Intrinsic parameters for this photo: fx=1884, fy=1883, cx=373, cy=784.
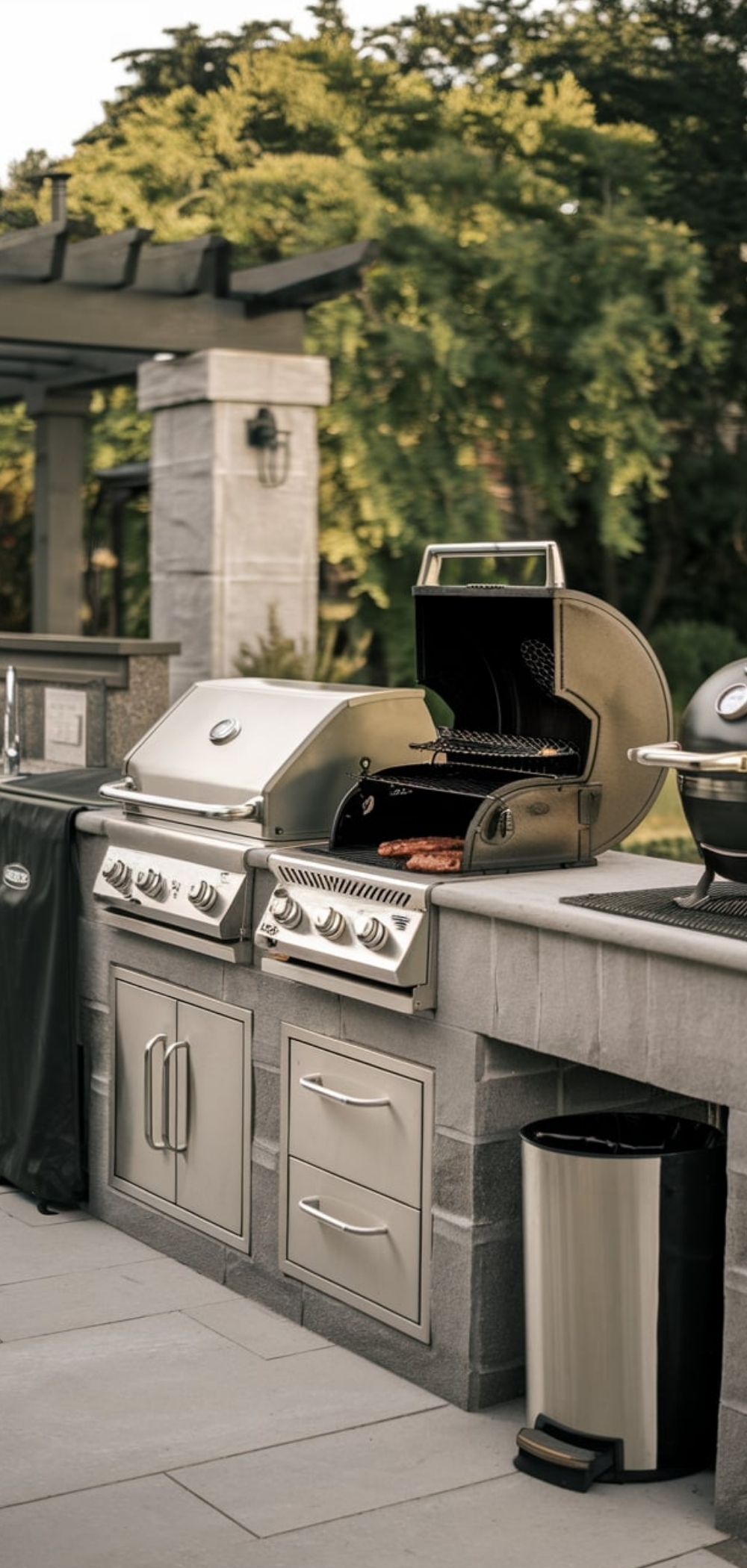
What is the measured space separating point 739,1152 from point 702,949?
1.13ft

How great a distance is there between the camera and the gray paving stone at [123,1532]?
320 centimetres

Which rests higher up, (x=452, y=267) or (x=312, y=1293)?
(x=452, y=267)

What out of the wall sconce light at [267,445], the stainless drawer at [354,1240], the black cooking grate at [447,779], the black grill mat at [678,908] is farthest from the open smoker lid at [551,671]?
the wall sconce light at [267,445]

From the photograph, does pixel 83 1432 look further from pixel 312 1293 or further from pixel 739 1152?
pixel 739 1152

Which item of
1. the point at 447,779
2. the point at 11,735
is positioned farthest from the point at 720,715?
the point at 11,735

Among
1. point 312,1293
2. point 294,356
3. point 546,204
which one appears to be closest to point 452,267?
point 546,204

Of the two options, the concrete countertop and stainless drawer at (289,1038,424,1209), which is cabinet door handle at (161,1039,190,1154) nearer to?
stainless drawer at (289,1038,424,1209)

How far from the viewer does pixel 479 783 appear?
4266mm

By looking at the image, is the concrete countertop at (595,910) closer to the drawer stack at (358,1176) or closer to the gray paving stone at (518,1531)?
the drawer stack at (358,1176)

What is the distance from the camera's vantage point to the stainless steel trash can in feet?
11.1

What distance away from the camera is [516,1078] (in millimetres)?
3783

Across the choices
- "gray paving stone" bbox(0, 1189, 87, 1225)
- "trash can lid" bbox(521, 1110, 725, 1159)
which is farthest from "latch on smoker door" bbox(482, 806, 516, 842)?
"gray paving stone" bbox(0, 1189, 87, 1225)

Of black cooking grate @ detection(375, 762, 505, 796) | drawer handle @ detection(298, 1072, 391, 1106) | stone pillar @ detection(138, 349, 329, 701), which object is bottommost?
drawer handle @ detection(298, 1072, 391, 1106)

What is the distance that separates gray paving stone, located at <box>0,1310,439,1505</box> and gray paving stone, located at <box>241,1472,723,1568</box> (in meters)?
0.40
